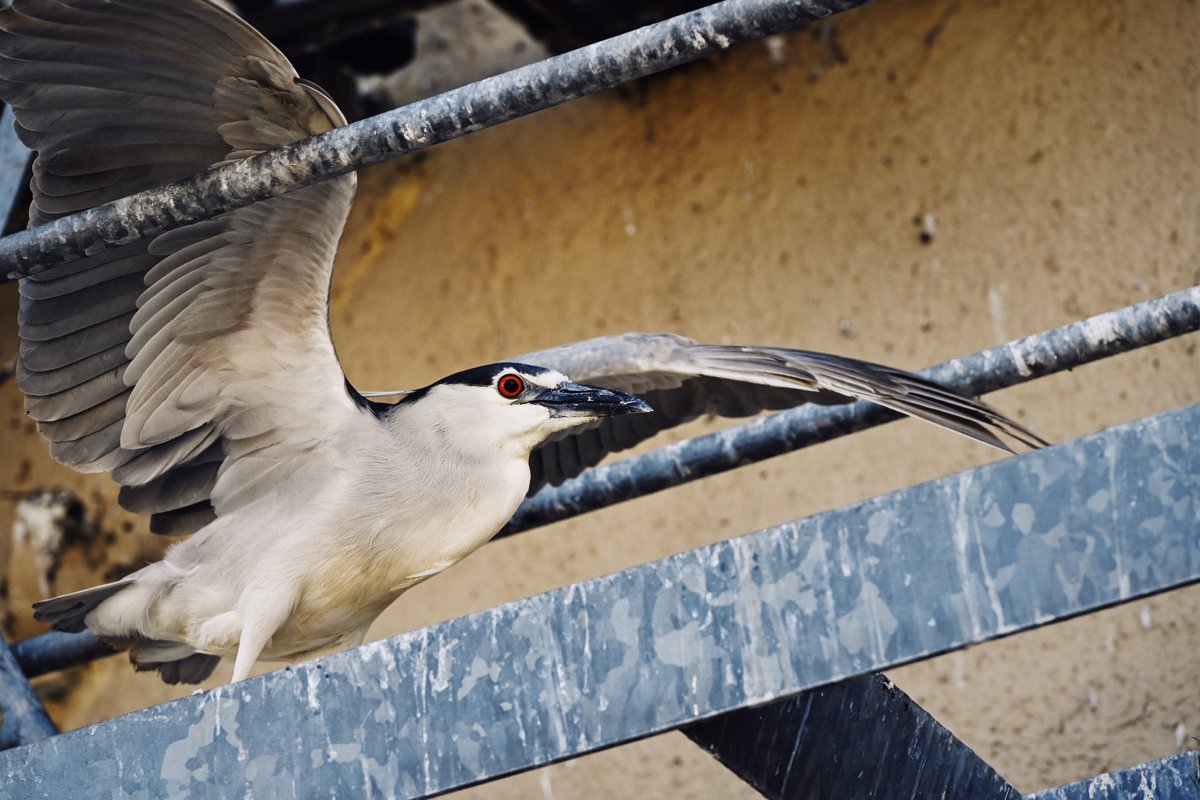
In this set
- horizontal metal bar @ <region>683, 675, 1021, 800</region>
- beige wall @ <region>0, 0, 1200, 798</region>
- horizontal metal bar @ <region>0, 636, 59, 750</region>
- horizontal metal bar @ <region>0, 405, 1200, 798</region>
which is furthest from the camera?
beige wall @ <region>0, 0, 1200, 798</region>

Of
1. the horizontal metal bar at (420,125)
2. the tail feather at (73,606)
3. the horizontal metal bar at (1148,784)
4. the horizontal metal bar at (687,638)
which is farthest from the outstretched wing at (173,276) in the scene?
the horizontal metal bar at (1148,784)

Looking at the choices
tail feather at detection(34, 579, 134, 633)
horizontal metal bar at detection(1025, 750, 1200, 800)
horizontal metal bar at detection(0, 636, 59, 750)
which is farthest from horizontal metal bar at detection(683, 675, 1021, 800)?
tail feather at detection(34, 579, 134, 633)

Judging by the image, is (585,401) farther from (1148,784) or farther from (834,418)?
(1148,784)

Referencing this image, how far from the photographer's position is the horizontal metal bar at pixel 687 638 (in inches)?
37.1

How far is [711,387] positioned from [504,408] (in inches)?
16.7

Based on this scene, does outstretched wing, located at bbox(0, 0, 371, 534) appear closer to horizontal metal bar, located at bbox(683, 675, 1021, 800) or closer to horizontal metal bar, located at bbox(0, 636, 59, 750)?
horizontal metal bar, located at bbox(0, 636, 59, 750)

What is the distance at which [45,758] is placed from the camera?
3.45 feet

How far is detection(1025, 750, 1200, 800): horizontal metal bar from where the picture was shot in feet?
3.55

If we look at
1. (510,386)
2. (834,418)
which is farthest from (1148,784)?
(510,386)

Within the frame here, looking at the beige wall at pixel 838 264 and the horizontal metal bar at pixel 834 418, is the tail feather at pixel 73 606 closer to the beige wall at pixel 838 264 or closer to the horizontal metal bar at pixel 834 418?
the horizontal metal bar at pixel 834 418

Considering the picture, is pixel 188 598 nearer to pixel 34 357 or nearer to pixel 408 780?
pixel 34 357

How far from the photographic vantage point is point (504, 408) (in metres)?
1.98

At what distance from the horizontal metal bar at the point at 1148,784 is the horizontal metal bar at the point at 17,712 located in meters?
1.19

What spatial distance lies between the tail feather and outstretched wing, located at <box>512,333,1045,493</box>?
2.15 ft
